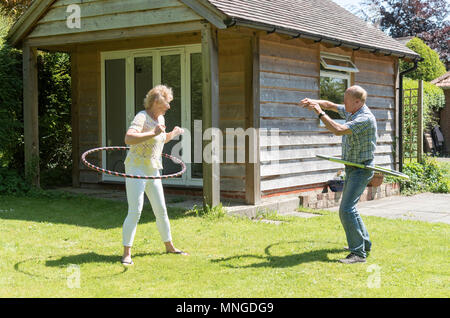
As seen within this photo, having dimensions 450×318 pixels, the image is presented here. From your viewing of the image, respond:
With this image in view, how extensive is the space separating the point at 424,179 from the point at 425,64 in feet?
52.3

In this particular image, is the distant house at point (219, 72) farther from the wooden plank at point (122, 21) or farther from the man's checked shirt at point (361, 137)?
the man's checked shirt at point (361, 137)

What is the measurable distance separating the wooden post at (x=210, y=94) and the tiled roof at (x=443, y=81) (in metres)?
19.6

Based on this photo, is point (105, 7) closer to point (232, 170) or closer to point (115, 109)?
point (115, 109)

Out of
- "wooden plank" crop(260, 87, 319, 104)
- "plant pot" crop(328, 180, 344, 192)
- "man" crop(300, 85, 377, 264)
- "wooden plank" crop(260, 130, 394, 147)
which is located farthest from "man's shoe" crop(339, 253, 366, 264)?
"plant pot" crop(328, 180, 344, 192)

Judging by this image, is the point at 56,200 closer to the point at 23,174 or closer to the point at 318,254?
the point at 23,174

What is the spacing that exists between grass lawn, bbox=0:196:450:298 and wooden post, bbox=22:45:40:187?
7.11ft

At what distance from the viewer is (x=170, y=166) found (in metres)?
11.1

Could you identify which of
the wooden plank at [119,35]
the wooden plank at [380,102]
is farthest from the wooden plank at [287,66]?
the wooden plank at [380,102]

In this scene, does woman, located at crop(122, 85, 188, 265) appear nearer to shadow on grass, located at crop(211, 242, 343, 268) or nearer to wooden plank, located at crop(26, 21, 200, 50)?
shadow on grass, located at crop(211, 242, 343, 268)

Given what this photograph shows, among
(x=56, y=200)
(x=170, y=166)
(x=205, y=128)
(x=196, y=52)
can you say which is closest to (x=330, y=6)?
(x=196, y=52)

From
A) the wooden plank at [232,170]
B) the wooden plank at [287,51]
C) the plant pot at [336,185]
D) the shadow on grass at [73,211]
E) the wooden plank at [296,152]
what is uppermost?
the wooden plank at [287,51]

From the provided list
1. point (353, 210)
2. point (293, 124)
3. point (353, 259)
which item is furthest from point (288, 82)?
point (353, 259)

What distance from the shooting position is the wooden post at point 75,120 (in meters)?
12.0

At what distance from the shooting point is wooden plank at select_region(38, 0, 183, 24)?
9.16 meters
